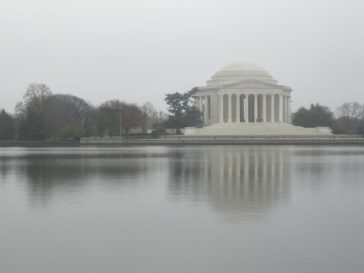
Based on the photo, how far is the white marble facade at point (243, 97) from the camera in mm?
106938

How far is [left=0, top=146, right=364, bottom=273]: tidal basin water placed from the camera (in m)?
11.7

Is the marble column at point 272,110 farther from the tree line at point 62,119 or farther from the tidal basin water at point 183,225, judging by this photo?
the tidal basin water at point 183,225

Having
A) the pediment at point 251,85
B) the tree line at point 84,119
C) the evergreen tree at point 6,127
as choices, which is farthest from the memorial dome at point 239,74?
the evergreen tree at point 6,127

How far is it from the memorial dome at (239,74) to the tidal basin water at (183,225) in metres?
85.3

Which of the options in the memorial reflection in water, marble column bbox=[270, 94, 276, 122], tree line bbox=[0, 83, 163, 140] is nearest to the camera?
the memorial reflection in water

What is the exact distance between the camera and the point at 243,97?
111 m

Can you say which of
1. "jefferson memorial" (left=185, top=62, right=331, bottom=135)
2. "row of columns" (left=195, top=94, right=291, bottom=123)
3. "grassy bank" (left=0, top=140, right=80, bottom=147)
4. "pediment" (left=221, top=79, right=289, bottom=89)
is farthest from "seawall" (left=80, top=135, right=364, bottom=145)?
"pediment" (left=221, top=79, right=289, bottom=89)

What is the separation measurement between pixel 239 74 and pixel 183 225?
9819cm

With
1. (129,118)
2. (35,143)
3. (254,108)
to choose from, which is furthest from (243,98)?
(35,143)

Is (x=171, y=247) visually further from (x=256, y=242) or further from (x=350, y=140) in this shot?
(x=350, y=140)

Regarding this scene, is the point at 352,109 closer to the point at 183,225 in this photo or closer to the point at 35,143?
the point at 35,143

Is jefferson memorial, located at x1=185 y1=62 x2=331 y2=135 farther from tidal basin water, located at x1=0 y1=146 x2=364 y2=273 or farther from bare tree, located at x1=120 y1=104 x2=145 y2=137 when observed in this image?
tidal basin water, located at x1=0 y1=146 x2=364 y2=273

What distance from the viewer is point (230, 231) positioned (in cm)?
1423

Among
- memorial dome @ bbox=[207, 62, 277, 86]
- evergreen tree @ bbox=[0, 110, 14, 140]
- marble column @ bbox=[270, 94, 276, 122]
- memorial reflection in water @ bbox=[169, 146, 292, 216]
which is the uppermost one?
memorial dome @ bbox=[207, 62, 277, 86]
